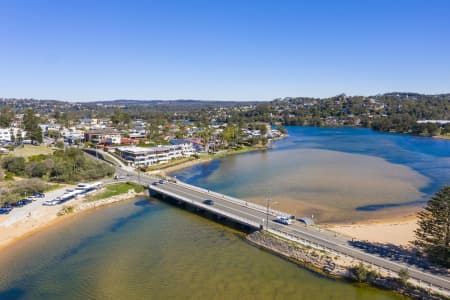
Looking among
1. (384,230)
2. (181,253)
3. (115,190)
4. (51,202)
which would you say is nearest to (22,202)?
(51,202)

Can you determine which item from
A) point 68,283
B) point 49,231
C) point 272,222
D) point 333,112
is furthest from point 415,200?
point 333,112

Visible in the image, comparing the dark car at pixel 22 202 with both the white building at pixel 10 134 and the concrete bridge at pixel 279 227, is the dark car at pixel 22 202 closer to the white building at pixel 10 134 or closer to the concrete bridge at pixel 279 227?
the concrete bridge at pixel 279 227

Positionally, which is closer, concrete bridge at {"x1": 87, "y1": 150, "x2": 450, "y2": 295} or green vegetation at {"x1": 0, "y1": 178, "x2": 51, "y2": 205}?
concrete bridge at {"x1": 87, "y1": 150, "x2": 450, "y2": 295}

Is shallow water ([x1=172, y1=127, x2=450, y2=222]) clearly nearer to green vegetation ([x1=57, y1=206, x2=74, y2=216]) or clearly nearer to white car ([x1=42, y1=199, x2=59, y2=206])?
green vegetation ([x1=57, y1=206, x2=74, y2=216])

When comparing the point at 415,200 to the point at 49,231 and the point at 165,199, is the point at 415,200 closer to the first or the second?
the point at 165,199

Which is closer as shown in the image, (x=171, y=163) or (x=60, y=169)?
(x=60, y=169)

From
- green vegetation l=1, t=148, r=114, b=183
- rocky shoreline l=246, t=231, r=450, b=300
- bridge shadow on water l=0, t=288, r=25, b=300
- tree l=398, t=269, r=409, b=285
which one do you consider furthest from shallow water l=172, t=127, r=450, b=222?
bridge shadow on water l=0, t=288, r=25, b=300

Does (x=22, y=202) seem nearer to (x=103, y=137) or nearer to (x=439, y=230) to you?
(x=439, y=230)
